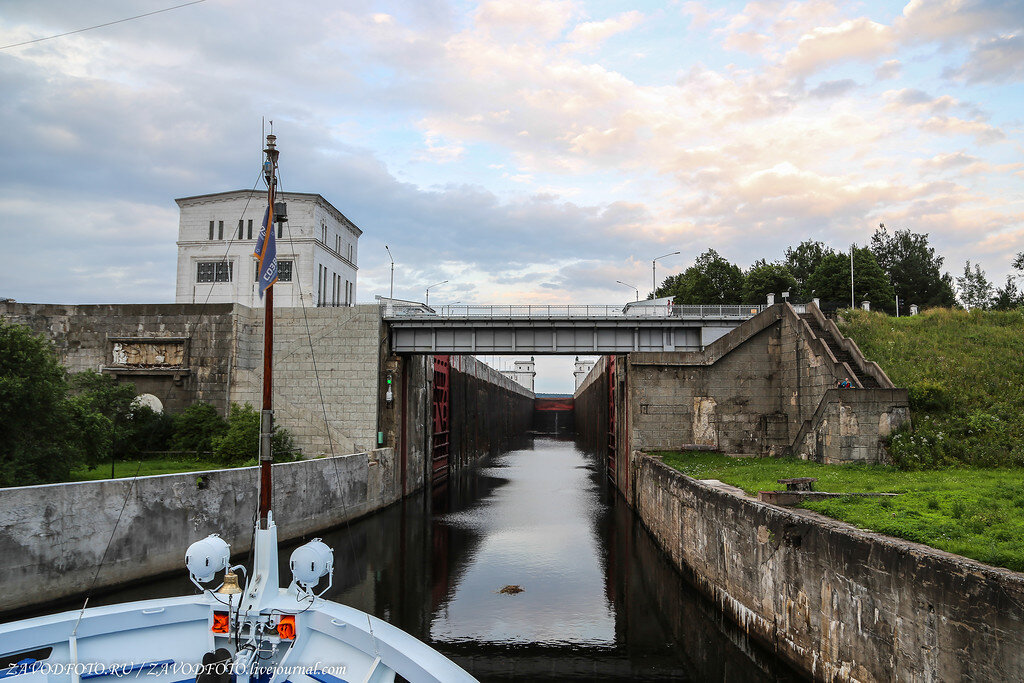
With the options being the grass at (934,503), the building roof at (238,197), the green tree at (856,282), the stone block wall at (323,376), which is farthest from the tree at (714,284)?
the grass at (934,503)

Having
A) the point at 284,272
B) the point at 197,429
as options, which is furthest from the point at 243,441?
the point at 284,272

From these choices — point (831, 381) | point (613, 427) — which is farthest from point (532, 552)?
point (613, 427)

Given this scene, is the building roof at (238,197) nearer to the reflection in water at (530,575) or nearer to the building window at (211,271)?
the building window at (211,271)

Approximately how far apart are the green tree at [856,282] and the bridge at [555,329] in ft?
115

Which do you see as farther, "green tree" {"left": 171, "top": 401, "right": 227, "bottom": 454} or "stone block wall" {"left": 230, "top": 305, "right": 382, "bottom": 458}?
"stone block wall" {"left": 230, "top": 305, "right": 382, "bottom": 458}

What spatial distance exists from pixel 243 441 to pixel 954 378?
25.2 m

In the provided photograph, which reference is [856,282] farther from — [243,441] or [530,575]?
[243,441]

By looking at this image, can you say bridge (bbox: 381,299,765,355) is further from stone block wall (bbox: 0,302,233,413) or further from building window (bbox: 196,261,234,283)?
building window (bbox: 196,261,234,283)

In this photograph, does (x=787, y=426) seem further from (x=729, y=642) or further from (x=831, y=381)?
(x=729, y=642)

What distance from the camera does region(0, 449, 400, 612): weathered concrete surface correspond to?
1258 cm

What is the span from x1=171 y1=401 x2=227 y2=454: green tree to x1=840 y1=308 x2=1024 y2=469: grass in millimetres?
24475

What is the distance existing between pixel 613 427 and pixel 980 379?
62.6 feet

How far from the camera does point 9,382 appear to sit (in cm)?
1450

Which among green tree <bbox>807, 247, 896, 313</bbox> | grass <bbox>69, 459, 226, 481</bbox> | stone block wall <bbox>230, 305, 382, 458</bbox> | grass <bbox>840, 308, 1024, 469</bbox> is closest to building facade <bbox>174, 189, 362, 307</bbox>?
stone block wall <bbox>230, 305, 382, 458</bbox>
